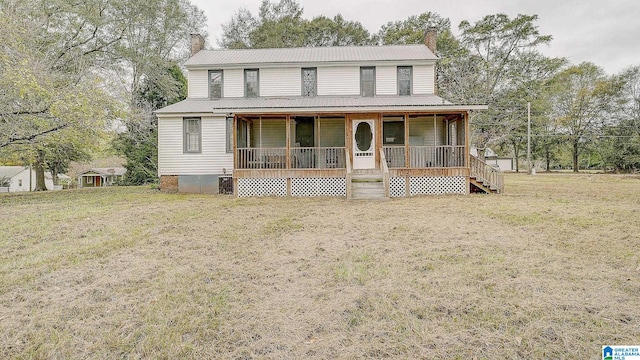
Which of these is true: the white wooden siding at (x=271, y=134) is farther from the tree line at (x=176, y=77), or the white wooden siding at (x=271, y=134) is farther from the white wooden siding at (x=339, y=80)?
the tree line at (x=176, y=77)

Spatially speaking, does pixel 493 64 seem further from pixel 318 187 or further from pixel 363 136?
pixel 318 187

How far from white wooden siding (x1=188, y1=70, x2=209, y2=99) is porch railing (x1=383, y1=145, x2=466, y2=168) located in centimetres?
941

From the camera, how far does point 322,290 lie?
3.84 metres

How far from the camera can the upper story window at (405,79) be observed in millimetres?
16062

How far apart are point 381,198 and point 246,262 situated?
24.8 feet

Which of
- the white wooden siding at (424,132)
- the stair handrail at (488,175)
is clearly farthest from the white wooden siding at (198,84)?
the stair handrail at (488,175)

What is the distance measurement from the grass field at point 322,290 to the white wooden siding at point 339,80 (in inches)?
402

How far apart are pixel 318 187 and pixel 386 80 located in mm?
6767

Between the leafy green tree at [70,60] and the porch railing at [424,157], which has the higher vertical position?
the leafy green tree at [70,60]

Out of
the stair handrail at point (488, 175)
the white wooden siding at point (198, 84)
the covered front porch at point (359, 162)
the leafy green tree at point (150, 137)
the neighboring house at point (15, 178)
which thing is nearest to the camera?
the covered front porch at point (359, 162)

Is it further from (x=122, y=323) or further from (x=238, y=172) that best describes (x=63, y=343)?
(x=238, y=172)

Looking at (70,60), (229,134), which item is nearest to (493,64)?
(229,134)

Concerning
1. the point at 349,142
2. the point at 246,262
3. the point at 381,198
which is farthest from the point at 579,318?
the point at 349,142

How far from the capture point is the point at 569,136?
36.1 metres
